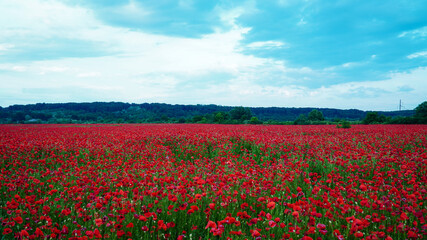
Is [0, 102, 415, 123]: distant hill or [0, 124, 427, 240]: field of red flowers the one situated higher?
[0, 102, 415, 123]: distant hill

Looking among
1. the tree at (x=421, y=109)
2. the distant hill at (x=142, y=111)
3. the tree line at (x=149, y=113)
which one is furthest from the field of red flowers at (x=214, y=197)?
the distant hill at (x=142, y=111)

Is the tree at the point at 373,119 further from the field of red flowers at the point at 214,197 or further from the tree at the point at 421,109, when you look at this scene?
the field of red flowers at the point at 214,197

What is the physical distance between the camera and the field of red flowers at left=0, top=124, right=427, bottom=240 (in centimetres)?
266

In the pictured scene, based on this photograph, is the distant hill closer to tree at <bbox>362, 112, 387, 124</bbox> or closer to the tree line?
the tree line

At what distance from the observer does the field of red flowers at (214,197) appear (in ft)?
8.71

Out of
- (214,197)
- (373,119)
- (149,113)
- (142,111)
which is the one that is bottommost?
(214,197)

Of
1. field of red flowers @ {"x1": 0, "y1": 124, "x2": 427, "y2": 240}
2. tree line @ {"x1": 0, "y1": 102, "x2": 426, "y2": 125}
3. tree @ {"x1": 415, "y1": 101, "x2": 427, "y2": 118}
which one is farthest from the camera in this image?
tree line @ {"x1": 0, "y1": 102, "x2": 426, "y2": 125}

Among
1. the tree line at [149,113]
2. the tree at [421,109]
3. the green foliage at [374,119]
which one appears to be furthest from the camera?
the tree line at [149,113]

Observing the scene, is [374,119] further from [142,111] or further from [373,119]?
[142,111]

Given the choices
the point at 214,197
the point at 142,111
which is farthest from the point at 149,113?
the point at 214,197

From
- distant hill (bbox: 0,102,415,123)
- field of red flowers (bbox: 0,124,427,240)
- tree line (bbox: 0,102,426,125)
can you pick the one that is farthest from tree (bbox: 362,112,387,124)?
distant hill (bbox: 0,102,415,123)

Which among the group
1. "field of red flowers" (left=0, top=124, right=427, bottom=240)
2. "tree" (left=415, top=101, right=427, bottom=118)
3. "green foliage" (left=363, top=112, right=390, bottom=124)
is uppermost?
"tree" (left=415, top=101, right=427, bottom=118)

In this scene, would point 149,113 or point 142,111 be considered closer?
point 149,113

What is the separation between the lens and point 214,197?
3.76 metres
